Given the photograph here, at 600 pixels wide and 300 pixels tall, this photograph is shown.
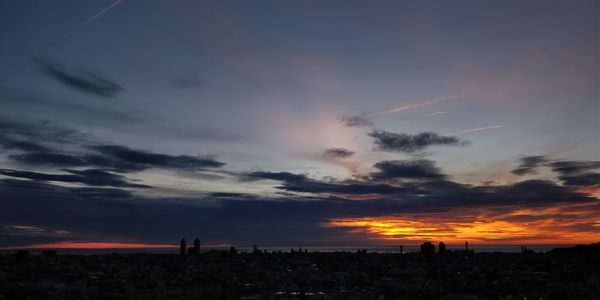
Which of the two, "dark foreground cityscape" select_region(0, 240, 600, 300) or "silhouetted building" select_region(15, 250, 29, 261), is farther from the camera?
"silhouetted building" select_region(15, 250, 29, 261)

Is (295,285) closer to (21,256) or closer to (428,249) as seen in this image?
(21,256)

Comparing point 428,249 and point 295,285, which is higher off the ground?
point 428,249

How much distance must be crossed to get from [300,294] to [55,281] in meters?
16.0

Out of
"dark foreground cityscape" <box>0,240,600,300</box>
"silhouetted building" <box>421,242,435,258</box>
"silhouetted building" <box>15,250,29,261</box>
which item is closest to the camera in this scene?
"dark foreground cityscape" <box>0,240,600,300</box>

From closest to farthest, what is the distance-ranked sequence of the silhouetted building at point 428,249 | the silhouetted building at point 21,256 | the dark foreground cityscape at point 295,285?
the dark foreground cityscape at point 295,285
the silhouetted building at point 21,256
the silhouetted building at point 428,249

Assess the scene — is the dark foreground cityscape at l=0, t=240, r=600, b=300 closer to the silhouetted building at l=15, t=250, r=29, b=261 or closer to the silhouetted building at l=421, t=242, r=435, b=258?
the silhouetted building at l=15, t=250, r=29, b=261


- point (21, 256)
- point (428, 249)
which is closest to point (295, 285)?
point (21, 256)


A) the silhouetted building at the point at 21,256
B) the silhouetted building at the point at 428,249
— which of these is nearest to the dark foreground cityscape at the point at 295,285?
the silhouetted building at the point at 21,256

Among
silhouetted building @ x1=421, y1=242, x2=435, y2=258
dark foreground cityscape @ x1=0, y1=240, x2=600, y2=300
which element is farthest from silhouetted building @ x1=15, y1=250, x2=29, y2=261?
silhouetted building @ x1=421, y1=242, x2=435, y2=258

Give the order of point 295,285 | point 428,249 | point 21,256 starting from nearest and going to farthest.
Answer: point 295,285 < point 21,256 < point 428,249

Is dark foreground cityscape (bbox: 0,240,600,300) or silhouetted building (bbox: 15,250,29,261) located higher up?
silhouetted building (bbox: 15,250,29,261)

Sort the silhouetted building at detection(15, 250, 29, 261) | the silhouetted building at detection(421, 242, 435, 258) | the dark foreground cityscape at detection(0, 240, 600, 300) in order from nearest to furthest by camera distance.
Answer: the dark foreground cityscape at detection(0, 240, 600, 300)
the silhouetted building at detection(15, 250, 29, 261)
the silhouetted building at detection(421, 242, 435, 258)

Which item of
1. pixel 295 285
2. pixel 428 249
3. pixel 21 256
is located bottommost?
pixel 295 285

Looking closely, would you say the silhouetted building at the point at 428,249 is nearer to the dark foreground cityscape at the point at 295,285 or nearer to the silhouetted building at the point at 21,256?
the dark foreground cityscape at the point at 295,285
